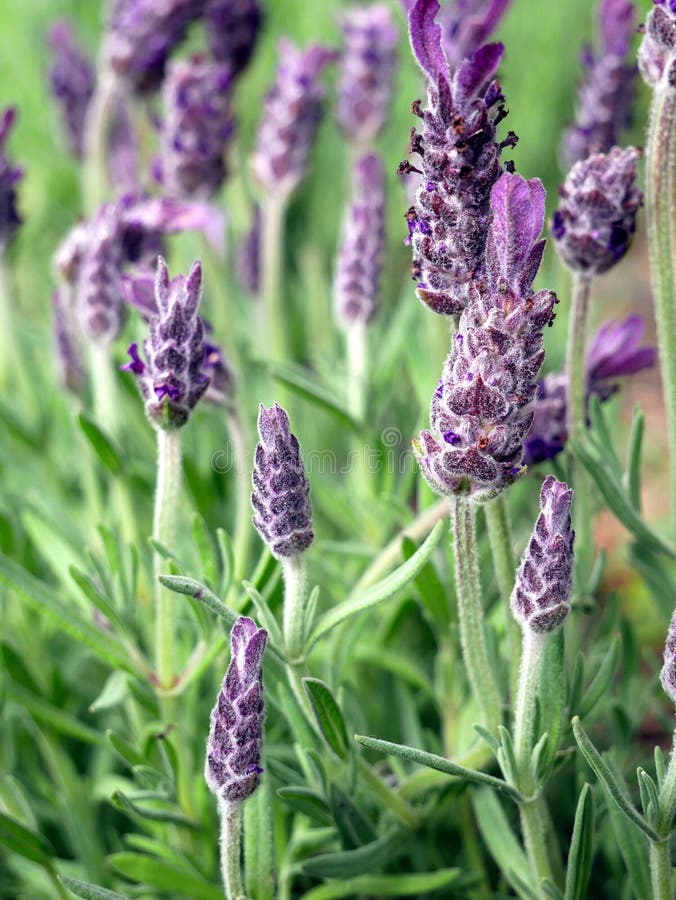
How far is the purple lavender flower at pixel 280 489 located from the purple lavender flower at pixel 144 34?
121cm

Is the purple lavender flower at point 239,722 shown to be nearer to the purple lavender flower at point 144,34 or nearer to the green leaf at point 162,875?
the green leaf at point 162,875

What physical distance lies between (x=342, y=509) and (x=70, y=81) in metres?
1.36

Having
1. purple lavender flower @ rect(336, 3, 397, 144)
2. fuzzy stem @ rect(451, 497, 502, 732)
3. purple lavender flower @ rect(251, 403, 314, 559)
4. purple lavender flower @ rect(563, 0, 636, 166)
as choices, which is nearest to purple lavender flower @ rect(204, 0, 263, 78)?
purple lavender flower @ rect(336, 3, 397, 144)

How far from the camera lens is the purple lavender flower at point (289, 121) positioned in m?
2.04

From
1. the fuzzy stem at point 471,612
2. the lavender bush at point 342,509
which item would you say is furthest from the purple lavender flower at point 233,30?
the fuzzy stem at point 471,612

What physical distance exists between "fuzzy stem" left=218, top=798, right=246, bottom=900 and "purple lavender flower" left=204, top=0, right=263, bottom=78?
157cm

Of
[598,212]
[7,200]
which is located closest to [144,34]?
[7,200]

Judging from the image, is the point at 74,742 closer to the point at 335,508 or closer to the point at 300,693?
the point at 335,508

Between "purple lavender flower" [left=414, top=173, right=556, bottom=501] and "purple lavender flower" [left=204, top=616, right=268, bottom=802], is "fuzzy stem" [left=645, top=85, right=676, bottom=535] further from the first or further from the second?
"purple lavender flower" [left=204, top=616, right=268, bottom=802]

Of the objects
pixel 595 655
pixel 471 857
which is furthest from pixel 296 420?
pixel 471 857

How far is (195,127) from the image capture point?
75.0 inches

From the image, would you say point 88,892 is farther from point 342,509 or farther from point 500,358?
point 342,509

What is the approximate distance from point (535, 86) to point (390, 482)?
314 cm

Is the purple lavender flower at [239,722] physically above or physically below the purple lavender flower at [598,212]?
below
